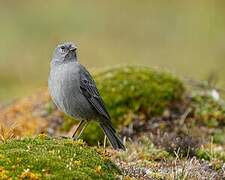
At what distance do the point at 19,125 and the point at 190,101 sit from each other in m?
2.93

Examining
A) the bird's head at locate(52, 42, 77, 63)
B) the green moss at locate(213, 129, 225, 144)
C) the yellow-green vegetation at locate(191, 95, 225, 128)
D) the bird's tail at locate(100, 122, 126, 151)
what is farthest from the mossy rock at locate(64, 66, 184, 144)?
the bird's head at locate(52, 42, 77, 63)

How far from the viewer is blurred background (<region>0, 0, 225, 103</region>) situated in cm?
2520

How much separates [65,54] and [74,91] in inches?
23.8

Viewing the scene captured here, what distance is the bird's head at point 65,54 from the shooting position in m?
10.6

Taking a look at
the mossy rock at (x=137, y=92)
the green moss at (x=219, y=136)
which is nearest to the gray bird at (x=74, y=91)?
the mossy rock at (x=137, y=92)

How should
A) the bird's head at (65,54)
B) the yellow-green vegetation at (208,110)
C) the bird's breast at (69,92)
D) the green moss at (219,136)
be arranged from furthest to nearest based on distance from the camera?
1. the yellow-green vegetation at (208,110)
2. the green moss at (219,136)
3. the bird's head at (65,54)
4. the bird's breast at (69,92)

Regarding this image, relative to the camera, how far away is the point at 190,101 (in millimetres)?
13750

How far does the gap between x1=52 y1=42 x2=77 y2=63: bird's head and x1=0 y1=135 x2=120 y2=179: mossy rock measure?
2524mm

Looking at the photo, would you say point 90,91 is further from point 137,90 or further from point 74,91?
point 137,90

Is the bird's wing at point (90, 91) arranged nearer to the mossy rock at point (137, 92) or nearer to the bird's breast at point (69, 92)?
the bird's breast at point (69, 92)

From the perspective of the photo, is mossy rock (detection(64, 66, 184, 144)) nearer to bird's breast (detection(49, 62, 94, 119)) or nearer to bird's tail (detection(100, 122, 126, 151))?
bird's tail (detection(100, 122, 126, 151))

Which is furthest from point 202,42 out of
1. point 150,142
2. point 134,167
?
point 134,167

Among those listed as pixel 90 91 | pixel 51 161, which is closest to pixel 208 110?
pixel 90 91

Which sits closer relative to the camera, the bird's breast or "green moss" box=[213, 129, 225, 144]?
the bird's breast
